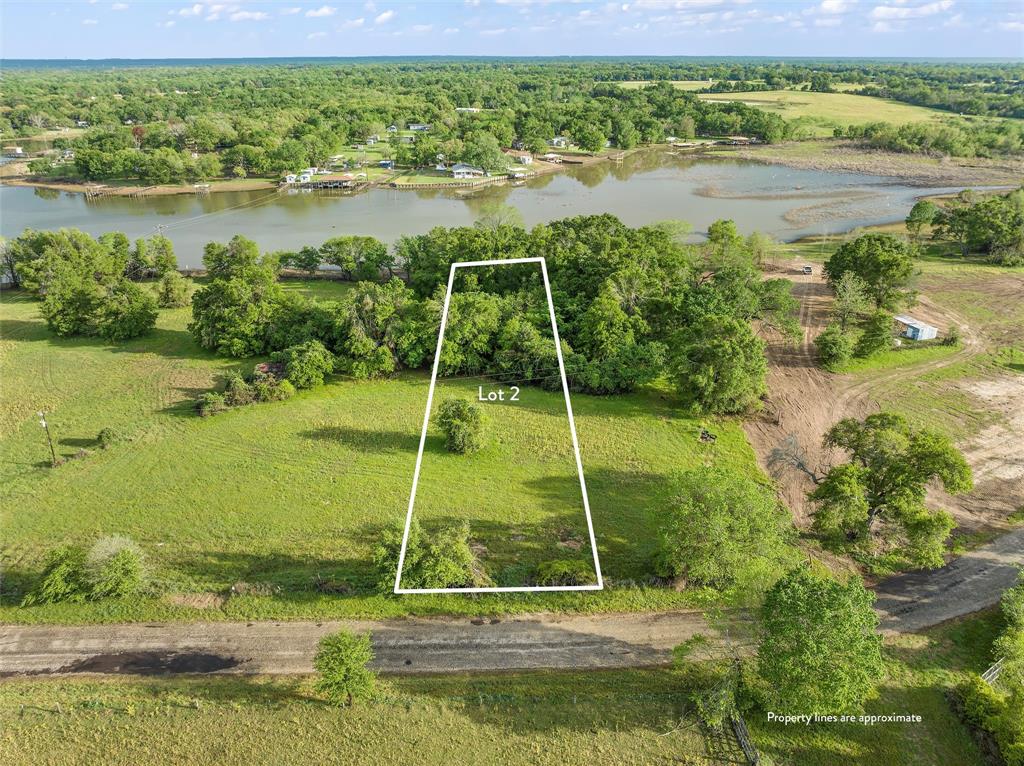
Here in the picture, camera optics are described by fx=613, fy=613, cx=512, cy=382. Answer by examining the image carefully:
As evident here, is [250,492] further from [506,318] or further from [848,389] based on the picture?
[848,389]

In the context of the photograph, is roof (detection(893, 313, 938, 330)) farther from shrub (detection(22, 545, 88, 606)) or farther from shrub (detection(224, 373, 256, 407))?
shrub (detection(22, 545, 88, 606))

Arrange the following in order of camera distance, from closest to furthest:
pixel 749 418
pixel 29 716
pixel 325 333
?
1. pixel 29 716
2. pixel 749 418
3. pixel 325 333

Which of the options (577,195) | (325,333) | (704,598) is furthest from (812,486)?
(577,195)

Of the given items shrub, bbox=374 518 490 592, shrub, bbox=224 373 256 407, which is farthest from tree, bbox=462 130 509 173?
shrub, bbox=374 518 490 592

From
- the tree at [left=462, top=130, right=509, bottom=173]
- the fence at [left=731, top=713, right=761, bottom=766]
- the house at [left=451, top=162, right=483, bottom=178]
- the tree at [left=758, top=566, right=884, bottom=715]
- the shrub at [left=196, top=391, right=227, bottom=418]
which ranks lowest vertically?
the fence at [left=731, top=713, right=761, bottom=766]

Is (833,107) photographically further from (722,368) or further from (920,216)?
(722,368)

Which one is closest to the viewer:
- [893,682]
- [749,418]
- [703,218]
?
[893,682]

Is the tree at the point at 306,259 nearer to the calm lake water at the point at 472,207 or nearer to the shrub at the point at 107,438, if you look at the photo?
the calm lake water at the point at 472,207

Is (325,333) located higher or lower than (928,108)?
lower
